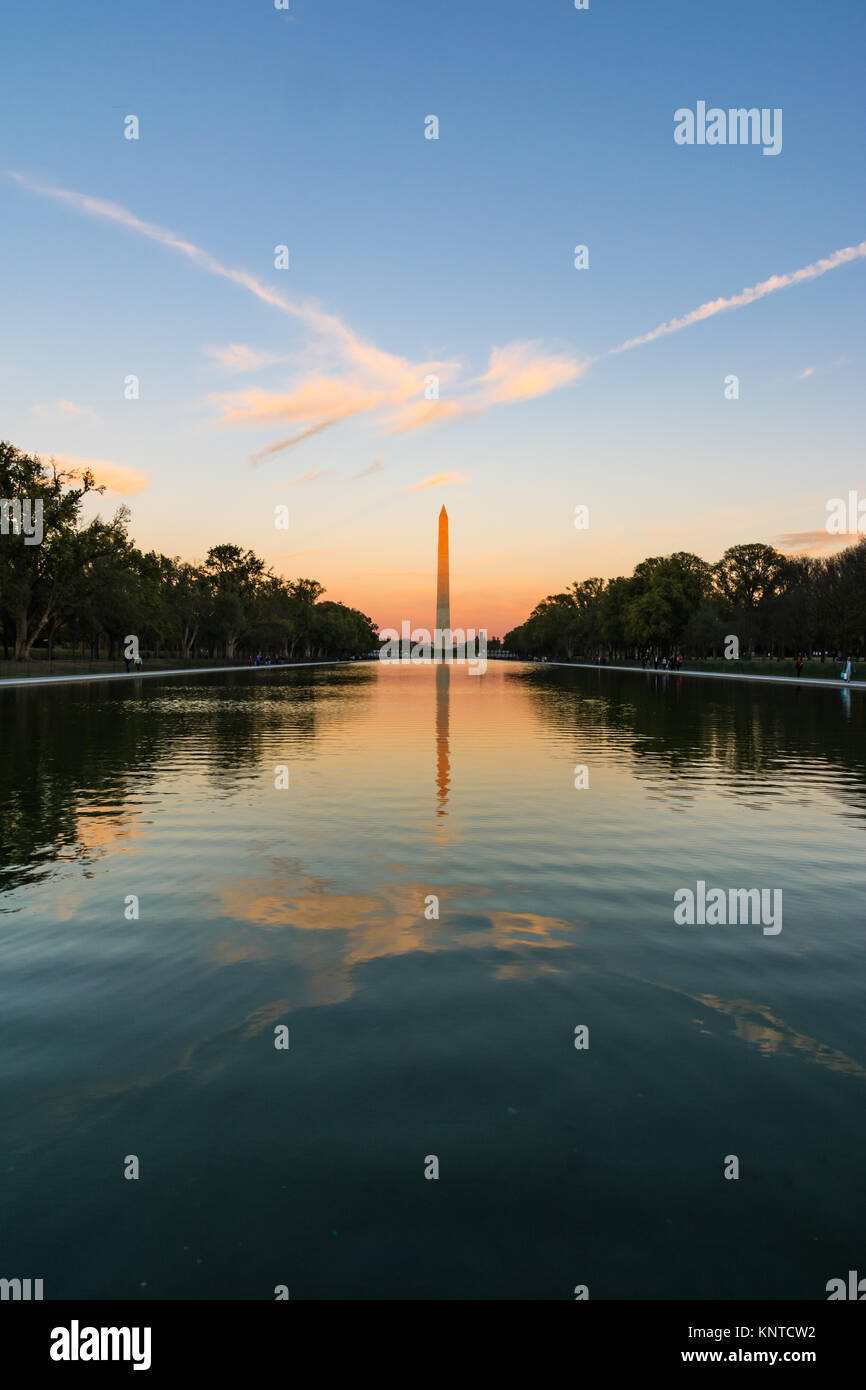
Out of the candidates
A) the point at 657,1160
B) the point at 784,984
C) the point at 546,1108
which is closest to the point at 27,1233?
the point at 546,1108

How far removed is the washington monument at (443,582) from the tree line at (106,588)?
1060 inches

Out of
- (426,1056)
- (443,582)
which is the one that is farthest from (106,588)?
(426,1056)

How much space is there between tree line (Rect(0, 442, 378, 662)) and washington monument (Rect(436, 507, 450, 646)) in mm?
26923

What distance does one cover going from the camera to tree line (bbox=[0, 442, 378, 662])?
72812mm

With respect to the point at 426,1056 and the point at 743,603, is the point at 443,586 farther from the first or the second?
the point at 426,1056

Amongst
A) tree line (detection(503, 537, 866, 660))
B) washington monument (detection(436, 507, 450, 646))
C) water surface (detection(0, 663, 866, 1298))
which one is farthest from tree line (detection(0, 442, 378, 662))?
water surface (detection(0, 663, 866, 1298))

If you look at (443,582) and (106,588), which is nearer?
(106,588)

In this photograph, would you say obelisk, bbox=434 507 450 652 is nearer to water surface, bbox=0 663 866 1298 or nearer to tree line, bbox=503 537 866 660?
tree line, bbox=503 537 866 660

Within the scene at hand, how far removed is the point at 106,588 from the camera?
86.0 metres

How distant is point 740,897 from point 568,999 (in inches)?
135

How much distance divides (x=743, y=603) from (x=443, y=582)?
157 feet
